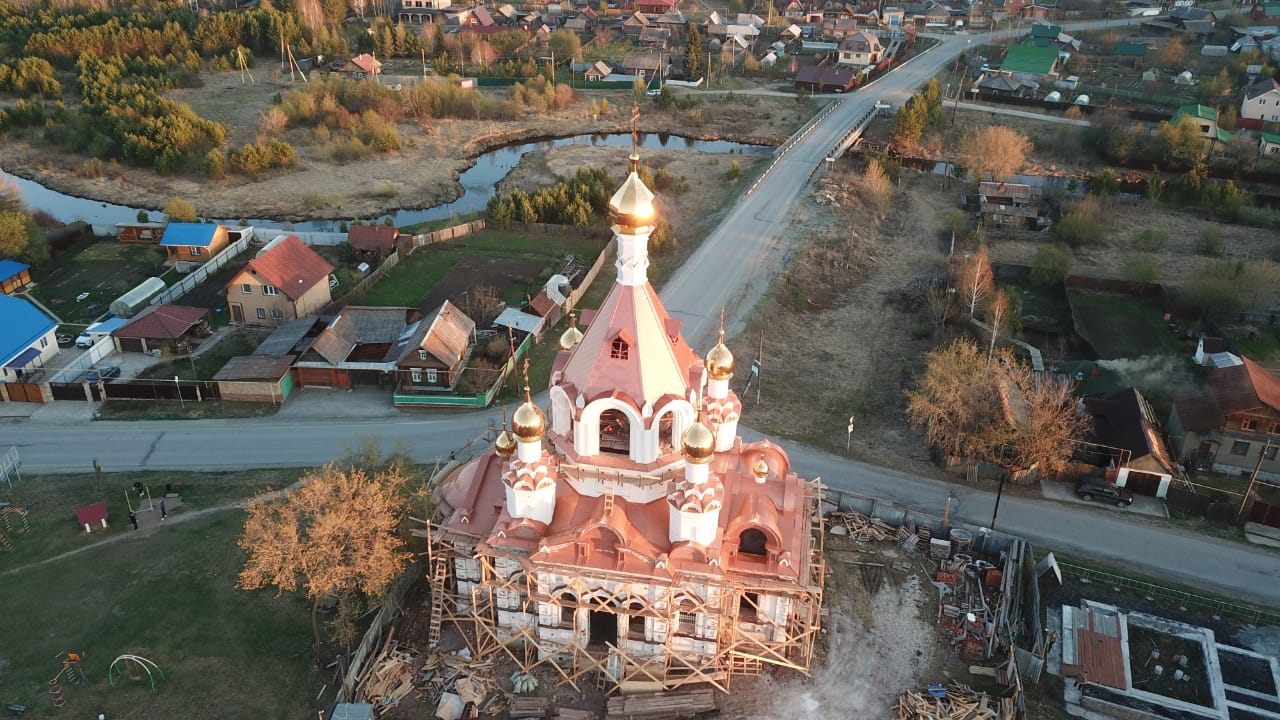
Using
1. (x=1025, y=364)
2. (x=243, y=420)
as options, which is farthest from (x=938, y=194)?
(x=243, y=420)

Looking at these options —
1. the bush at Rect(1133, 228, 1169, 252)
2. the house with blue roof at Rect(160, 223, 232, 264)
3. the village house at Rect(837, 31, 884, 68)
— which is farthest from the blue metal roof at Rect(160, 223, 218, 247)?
the village house at Rect(837, 31, 884, 68)

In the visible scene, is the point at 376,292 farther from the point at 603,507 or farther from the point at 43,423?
the point at 603,507

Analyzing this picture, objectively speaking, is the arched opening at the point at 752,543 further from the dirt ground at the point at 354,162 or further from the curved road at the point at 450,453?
the dirt ground at the point at 354,162

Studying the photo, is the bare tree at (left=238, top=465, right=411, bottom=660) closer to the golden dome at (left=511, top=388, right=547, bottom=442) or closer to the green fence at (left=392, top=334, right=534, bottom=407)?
the golden dome at (left=511, top=388, right=547, bottom=442)

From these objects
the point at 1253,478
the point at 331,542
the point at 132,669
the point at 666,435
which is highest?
the point at 666,435

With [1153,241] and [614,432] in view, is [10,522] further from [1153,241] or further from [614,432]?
[1153,241]

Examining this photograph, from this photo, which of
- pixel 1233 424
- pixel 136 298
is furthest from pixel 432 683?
pixel 136 298
